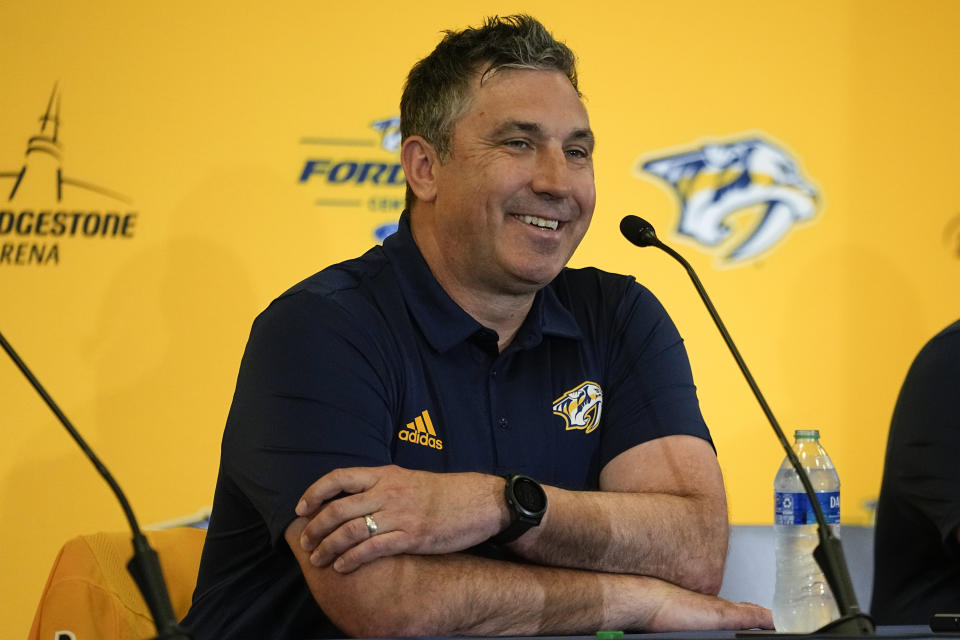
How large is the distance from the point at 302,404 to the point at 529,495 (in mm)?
400

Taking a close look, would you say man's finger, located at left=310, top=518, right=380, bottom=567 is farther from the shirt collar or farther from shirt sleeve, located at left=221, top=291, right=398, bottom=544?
the shirt collar

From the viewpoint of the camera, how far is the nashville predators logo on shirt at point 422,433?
205 cm

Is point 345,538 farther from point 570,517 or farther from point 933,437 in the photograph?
point 933,437

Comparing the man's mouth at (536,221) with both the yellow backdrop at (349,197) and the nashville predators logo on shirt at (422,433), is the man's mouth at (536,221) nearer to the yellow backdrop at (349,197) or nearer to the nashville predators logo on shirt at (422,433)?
the nashville predators logo on shirt at (422,433)

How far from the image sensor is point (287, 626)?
1.94m

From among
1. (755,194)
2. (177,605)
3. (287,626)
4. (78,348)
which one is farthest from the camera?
(755,194)

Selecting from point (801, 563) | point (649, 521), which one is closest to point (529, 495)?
point (649, 521)

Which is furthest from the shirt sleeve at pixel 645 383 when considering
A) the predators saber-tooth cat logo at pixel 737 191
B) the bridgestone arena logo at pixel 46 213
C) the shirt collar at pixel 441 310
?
the bridgestone arena logo at pixel 46 213

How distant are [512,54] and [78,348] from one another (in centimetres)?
167

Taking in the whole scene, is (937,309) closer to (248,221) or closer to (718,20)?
(718,20)

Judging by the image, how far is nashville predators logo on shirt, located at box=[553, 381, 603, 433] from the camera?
2234mm

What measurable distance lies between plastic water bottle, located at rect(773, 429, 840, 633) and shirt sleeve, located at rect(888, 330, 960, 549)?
0.53 feet

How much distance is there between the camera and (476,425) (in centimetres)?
213

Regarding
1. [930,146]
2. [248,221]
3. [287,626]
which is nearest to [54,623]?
[287,626]
